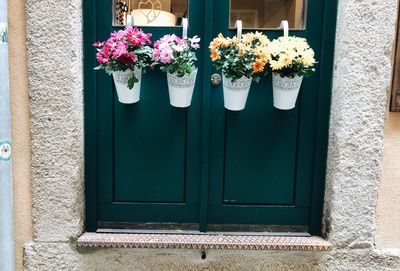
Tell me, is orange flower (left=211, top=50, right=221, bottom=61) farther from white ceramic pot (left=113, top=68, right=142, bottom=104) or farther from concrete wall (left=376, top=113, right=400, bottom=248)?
concrete wall (left=376, top=113, right=400, bottom=248)

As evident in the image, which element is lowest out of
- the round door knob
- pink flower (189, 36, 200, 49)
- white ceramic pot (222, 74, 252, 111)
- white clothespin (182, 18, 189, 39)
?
white ceramic pot (222, 74, 252, 111)

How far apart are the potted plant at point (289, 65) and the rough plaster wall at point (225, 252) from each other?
0.27 meters

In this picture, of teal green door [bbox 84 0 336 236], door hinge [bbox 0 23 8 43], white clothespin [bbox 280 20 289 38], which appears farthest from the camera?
teal green door [bbox 84 0 336 236]

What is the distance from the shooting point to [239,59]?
2.35m

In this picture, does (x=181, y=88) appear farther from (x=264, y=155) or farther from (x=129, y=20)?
(x=264, y=155)

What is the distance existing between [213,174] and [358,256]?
1.08m

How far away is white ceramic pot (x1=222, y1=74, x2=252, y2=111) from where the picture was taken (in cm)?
241

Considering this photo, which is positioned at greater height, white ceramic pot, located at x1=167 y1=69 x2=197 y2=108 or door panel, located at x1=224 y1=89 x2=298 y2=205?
white ceramic pot, located at x1=167 y1=69 x2=197 y2=108

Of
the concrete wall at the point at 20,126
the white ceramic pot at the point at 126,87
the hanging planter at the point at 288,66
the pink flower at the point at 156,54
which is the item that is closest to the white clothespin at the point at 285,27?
the hanging planter at the point at 288,66

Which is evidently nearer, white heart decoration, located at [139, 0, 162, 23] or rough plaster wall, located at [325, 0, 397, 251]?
rough plaster wall, located at [325, 0, 397, 251]

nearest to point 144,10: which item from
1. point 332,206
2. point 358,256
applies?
point 332,206

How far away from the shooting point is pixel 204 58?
2590 millimetres

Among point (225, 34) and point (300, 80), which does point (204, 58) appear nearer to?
point (225, 34)

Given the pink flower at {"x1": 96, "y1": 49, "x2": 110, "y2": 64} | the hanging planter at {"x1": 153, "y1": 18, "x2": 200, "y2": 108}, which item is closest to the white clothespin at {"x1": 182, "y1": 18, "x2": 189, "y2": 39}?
the hanging planter at {"x1": 153, "y1": 18, "x2": 200, "y2": 108}
